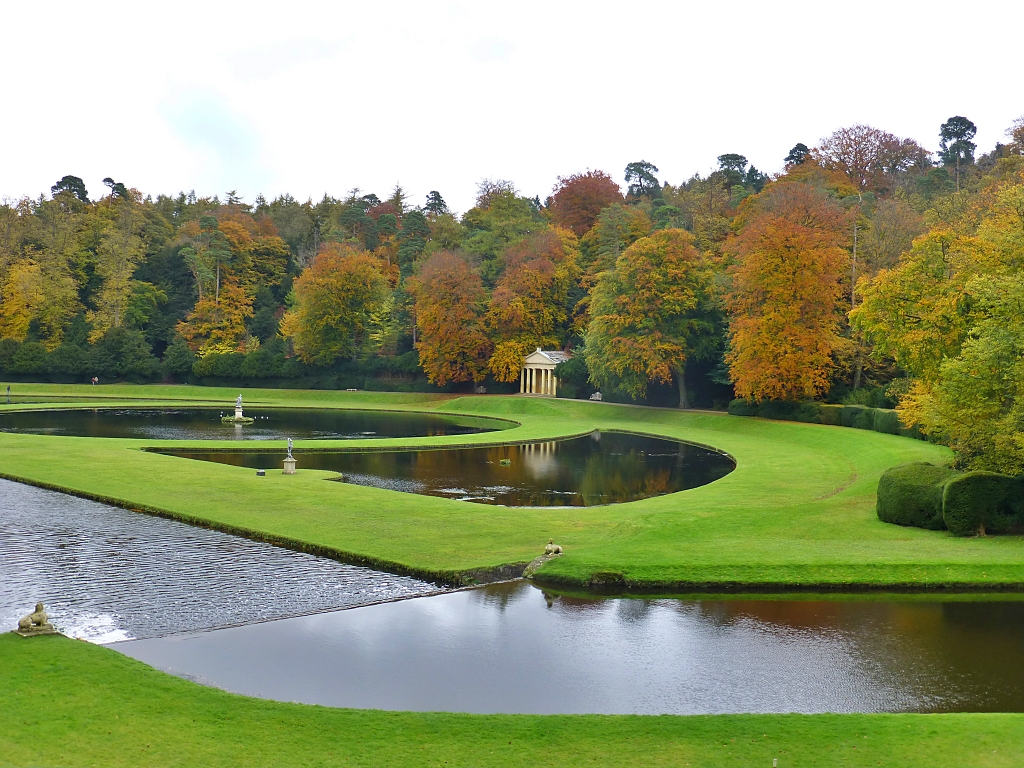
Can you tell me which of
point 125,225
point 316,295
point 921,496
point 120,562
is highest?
point 125,225

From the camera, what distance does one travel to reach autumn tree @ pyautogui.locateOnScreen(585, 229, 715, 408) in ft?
180

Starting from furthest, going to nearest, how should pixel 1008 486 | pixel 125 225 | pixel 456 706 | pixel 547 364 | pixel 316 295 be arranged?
pixel 125 225
pixel 316 295
pixel 547 364
pixel 1008 486
pixel 456 706

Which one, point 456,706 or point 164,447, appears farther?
point 164,447

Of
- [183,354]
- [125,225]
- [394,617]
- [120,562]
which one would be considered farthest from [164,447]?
[125,225]

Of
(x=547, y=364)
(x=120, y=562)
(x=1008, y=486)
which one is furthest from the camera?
(x=547, y=364)

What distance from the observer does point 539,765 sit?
8.41 m

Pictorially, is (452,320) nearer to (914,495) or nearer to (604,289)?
(604,289)

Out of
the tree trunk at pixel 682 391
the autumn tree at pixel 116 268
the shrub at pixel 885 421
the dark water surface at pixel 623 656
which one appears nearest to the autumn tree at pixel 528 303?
the tree trunk at pixel 682 391

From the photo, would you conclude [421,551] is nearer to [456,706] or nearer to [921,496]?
[456,706]

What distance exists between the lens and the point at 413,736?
909 cm

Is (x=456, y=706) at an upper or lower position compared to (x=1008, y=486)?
lower

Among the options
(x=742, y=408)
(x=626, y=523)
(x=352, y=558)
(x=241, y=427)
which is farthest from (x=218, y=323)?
(x=352, y=558)

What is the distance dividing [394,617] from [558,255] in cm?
6188

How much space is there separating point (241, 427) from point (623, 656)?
38529 millimetres
